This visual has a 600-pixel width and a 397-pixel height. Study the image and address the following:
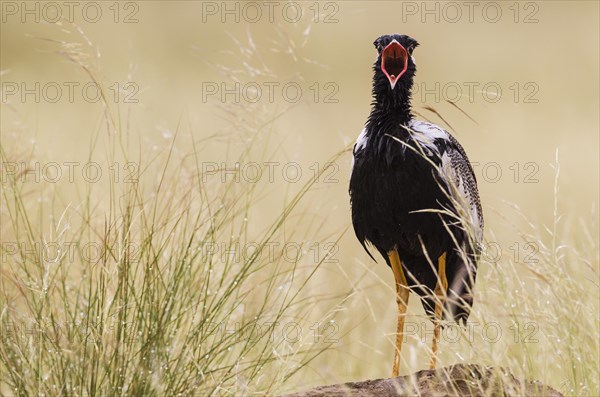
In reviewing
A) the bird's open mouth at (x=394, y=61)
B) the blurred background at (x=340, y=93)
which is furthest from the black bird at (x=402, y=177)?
the blurred background at (x=340, y=93)

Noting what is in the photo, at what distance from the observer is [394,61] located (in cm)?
487

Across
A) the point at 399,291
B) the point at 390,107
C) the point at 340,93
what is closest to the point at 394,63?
the point at 390,107

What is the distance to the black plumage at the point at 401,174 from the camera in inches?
184

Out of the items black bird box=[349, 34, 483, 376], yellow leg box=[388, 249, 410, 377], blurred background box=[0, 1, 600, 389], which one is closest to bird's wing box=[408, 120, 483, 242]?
black bird box=[349, 34, 483, 376]

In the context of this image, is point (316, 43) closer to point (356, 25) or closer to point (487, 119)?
point (356, 25)

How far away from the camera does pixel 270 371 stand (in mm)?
5184

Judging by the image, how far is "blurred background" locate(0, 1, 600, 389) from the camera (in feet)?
29.2

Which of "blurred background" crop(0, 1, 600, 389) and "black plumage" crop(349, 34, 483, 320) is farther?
"blurred background" crop(0, 1, 600, 389)

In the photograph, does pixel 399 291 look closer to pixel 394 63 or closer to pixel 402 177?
pixel 402 177

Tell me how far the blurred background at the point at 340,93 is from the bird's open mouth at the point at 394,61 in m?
1.78

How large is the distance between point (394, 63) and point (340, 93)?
984cm

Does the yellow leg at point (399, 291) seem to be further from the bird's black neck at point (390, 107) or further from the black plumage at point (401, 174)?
the bird's black neck at point (390, 107)

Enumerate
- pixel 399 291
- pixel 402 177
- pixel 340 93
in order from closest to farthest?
pixel 402 177 → pixel 399 291 → pixel 340 93

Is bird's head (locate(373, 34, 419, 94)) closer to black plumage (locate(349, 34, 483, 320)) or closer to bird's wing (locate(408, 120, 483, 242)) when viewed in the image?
black plumage (locate(349, 34, 483, 320))
